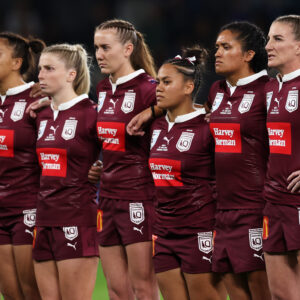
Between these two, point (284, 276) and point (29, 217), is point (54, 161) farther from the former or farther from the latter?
point (284, 276)

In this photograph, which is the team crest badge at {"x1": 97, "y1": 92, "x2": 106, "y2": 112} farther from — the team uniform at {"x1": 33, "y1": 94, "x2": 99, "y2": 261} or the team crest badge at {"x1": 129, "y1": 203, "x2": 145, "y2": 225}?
the team crest badge at {"x1": 129, "y1": 203, "x2": 145, "y2": 225}

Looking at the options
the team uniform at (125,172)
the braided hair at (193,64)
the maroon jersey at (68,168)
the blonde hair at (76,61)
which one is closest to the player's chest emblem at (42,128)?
the maroon jersey at (68,168)

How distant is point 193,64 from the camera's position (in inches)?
201

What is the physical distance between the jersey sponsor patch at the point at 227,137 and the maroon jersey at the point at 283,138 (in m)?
0.24

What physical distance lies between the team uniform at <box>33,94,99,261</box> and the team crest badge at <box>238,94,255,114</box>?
1.13 metres

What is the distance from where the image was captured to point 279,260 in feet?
14.6

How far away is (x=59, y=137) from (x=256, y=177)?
141 cm

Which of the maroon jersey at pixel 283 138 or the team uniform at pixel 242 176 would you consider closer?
the maroon jersey at pixel 283 138

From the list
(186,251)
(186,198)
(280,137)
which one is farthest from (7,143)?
(280,137)

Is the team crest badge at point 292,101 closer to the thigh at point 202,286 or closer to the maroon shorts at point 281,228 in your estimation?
the maroon shorts at point 281,228

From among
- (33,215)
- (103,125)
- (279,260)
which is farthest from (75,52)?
(279,260)

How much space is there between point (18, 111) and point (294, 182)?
224cm

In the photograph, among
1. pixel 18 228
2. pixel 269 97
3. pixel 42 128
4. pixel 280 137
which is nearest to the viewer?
pixel 280 137

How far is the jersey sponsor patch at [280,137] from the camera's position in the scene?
174 inches
